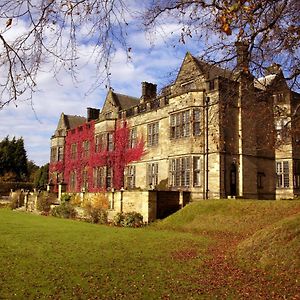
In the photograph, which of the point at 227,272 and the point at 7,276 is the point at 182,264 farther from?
the point at 7,276

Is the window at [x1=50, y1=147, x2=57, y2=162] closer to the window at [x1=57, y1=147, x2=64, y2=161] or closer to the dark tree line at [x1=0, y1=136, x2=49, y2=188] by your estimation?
the window at [x1=57, y1=147, x2=64, y2=161]

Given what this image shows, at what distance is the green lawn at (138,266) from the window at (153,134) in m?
11.5

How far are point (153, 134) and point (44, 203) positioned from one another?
11008 mm

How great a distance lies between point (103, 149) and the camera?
32219 mm

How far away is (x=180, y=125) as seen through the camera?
2475cm

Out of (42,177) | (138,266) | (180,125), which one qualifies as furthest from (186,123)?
(42,177)

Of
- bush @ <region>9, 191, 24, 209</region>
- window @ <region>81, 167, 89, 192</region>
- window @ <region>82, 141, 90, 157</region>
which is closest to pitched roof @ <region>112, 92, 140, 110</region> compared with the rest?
window @ <region>82, 141, 90, 157</region>

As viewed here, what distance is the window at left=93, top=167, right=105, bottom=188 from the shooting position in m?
31.6

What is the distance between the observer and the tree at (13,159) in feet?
201

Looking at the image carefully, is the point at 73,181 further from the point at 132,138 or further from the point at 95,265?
the point at 95,265

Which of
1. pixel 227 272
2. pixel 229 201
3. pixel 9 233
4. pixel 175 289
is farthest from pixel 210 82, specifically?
pixel 175 289

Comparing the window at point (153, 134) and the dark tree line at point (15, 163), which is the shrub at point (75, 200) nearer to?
the window at point (153, 134)

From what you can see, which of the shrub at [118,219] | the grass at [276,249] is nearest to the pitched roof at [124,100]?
the shrub at [118,219]

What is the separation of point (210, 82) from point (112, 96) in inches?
509
